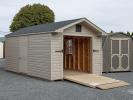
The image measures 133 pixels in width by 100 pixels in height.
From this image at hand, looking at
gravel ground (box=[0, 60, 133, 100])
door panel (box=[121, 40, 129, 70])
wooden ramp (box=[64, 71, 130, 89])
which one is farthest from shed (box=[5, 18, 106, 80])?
door panel (box=[121, 40, 129, 70])

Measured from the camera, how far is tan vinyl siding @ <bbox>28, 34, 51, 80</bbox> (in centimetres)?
1495

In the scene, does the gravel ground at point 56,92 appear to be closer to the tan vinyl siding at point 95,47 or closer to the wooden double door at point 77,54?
the tan vinyl siding at point 95,47

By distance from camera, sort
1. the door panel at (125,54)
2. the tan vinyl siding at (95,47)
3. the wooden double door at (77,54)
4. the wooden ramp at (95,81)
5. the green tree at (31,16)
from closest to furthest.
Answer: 1. the wooden ramp at (95,81)
2. the tan vinyl siding at (95,47)
3. the wooden double door at (77,54)
4. the door panel at (125,54)
5. the green tree at (31,16)

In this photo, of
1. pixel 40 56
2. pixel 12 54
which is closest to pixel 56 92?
pixel 40 56

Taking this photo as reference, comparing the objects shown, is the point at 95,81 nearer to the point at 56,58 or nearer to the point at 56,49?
the point at 56,58

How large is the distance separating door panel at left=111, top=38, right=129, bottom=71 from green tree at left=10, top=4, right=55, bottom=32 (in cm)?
1456

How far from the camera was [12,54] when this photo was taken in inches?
765

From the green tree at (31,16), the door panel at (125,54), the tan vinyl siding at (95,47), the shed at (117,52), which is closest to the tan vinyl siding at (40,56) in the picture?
the tan vinyl siding at (95,47)

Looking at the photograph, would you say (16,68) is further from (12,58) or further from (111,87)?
(111,87)

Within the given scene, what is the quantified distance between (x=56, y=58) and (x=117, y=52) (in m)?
5.84

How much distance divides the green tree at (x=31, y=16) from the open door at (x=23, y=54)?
46.1 ft

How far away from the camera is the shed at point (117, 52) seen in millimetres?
18922

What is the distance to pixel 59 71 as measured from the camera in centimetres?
1494

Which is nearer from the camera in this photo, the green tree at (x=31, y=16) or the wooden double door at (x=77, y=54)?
the wooden double door at (x=77, y=54)
